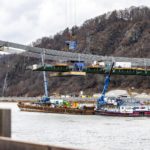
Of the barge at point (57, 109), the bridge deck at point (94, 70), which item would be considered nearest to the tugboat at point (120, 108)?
the barge at point (57, 109)

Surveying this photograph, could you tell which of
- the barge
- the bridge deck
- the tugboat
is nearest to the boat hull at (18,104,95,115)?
the barge

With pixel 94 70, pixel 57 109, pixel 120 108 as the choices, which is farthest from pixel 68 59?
pixel 120 108

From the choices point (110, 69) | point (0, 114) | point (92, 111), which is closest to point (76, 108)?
point (92, 111)

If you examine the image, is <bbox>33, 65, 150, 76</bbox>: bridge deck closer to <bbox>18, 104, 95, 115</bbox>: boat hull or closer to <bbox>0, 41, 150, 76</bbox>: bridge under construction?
<bbox>0, 41, 150, 76</bbox>: bridge under construction

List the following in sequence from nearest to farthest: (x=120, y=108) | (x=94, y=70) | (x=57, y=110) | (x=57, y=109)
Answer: (x=120, y=108) → (x=57, y=110) → (x=57, y=109) → (x=94, y=70)

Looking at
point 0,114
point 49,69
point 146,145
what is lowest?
point 146,145

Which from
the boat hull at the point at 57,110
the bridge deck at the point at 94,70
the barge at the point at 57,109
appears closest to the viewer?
the boat hull at the point at 57,110

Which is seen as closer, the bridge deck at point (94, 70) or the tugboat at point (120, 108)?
the tugboat at point (120, 108)

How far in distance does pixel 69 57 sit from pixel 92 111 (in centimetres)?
2640

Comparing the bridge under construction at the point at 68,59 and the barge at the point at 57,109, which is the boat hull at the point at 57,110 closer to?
the barge at the point at 57,109

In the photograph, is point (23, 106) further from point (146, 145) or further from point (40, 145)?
point (40, 145)

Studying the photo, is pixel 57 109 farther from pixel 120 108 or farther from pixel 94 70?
pixel 120 108

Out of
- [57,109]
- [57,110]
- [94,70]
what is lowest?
[57,110]

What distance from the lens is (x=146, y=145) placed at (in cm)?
4266
